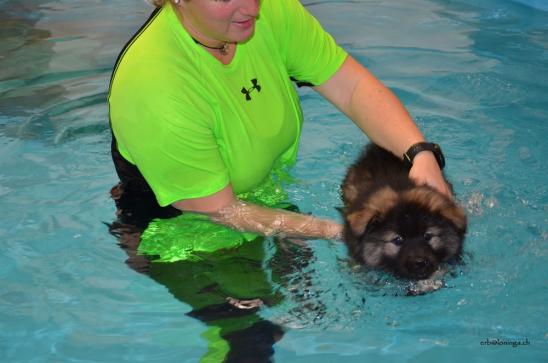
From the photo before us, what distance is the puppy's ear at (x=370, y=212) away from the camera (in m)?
3.59

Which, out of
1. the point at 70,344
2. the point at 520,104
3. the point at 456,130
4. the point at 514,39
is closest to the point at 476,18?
the point at 514,39

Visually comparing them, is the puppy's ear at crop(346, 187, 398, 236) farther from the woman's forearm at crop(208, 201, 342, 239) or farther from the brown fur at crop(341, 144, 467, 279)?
the woman's forearm at crop(208, 201, 342, 239)

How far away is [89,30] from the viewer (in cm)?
863

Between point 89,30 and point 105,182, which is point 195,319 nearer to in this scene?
point 105,182

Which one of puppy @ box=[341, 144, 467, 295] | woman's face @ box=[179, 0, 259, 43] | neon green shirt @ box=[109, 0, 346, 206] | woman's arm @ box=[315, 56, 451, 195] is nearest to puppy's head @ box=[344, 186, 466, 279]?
puppy @ box=[341, 144, 467, 295]

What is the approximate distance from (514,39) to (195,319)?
517 cm

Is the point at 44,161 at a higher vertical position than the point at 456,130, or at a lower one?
lower

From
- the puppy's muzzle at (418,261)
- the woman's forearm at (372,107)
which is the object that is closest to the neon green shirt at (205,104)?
the woman's forearm at (372,107)

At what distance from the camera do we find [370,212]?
3.60m

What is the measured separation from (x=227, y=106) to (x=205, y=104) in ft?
0.42

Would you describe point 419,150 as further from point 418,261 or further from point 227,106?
point 227,106

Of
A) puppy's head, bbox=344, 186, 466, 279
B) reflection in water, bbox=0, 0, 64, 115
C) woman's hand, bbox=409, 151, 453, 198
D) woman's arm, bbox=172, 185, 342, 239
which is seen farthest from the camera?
reflection in water, bbox=0, 0, 64, 115

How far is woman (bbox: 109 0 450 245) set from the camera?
311 cm

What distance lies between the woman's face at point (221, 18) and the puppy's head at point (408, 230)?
1005mm
